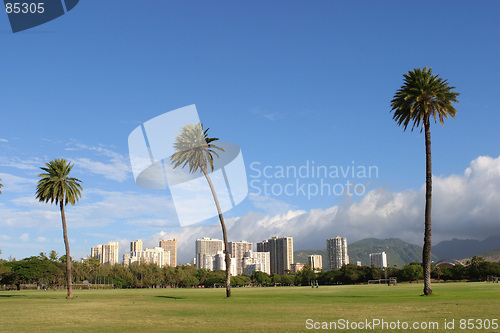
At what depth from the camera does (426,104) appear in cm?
4550

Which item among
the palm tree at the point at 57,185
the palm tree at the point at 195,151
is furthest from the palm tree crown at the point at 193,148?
the palm tree at the point at 57,185

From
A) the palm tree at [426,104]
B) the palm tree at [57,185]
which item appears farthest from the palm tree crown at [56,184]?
the palm tree at [426,104]

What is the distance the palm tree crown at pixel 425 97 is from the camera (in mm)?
45425

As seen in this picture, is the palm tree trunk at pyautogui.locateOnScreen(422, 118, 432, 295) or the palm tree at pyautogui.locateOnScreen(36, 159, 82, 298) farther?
the palm tree at pyautogui.locateOnScreen(36, 159, 82, 298)

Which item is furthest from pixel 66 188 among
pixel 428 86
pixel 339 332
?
pixel 339 332

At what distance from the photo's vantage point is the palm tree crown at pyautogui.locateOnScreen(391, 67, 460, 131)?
45425mm

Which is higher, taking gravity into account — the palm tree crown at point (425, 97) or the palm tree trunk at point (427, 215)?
the palm tree crown at point (425, 97)

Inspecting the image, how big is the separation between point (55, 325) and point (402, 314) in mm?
18790

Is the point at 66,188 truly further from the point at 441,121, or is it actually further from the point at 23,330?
the point at 441,121

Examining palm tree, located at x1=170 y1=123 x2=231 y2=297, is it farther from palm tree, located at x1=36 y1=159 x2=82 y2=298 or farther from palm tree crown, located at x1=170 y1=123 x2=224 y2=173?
palm tree, located at x1=36 y1=159 x2=82 y2=298

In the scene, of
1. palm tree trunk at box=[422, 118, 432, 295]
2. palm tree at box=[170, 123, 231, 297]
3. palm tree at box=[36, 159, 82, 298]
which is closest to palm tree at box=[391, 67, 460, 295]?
palm tree trunk at box=[422, 118, 432, 295]

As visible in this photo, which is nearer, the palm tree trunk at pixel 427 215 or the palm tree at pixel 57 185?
the palm tree trunk at pixel 427 215

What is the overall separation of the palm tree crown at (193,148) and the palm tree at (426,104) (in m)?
22.7

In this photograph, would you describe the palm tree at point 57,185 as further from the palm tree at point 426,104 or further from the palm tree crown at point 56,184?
the palm tree at point 426,104
